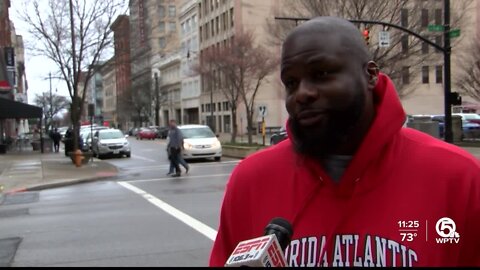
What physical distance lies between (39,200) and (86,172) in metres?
6.98

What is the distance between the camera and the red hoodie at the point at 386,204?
1.57 m

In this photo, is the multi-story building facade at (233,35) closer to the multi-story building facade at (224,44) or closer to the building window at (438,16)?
the multi-story building facade at (224,44)

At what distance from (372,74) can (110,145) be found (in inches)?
1164

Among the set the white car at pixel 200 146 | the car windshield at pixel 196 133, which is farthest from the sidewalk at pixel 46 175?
the car windshield at pixel 196 133

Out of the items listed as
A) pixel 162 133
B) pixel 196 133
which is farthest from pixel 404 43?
pixel 162 133

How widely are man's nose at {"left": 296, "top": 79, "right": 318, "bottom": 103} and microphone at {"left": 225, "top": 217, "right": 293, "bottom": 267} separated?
39 cm

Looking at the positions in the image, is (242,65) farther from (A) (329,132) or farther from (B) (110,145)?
(A) (329,132)

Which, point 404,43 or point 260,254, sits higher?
point 404,43

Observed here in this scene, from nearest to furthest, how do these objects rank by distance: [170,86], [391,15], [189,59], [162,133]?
[391,15] → [162,133] → [189,59] → [170,86]

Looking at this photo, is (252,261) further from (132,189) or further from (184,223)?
(132,189)

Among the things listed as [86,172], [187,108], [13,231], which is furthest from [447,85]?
[187,108]

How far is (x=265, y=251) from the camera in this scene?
130cm

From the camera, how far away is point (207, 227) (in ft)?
27.4

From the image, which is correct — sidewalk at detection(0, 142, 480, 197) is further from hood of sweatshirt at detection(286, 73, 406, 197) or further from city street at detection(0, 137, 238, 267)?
hood of sweatshirt at detection(286, 73, 406, 197)
